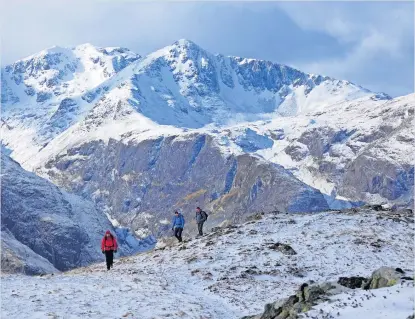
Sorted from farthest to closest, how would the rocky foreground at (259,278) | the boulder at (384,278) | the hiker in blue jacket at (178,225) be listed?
the hiker in blue jacket at (178,225)
the boulder at (384,278)
the rocky foreground at (259,278)

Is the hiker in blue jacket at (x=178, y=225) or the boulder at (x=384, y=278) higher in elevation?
the hiker in blue jacket at (x=178, y=225)

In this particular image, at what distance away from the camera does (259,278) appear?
39.5 meters

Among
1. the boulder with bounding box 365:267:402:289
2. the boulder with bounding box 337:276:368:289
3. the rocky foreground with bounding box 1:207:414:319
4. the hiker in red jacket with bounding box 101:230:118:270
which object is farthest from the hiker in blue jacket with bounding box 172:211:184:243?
the boulder with bounding box 365:267:402:289

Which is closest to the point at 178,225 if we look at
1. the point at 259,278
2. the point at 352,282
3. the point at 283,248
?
the point at 283,248

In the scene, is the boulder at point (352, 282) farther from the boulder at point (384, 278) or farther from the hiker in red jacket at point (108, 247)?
the hiker in red jacket at point (108, 247)

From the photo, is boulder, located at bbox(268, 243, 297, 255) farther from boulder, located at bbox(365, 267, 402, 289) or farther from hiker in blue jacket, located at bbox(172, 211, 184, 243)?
boulder, located at bbox(365, 267, 402, 289)

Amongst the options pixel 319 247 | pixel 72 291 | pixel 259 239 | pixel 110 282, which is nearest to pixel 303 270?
pixel 319 247

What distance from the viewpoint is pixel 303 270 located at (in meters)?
41.3

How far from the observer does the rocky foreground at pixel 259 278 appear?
25338mm

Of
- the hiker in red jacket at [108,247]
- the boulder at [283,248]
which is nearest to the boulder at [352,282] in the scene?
the boulder at [283,248]

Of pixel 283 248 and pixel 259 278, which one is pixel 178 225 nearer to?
pixel 283 248

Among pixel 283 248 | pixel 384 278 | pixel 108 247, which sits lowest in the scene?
pixel 384 278

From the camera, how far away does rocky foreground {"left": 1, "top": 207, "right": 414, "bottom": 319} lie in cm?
2534

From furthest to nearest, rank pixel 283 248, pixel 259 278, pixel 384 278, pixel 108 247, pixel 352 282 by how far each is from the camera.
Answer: pixel 283 248 → pixel 108 247 → pixel 259 278 → pixel 352 282 → pixel 384 278
